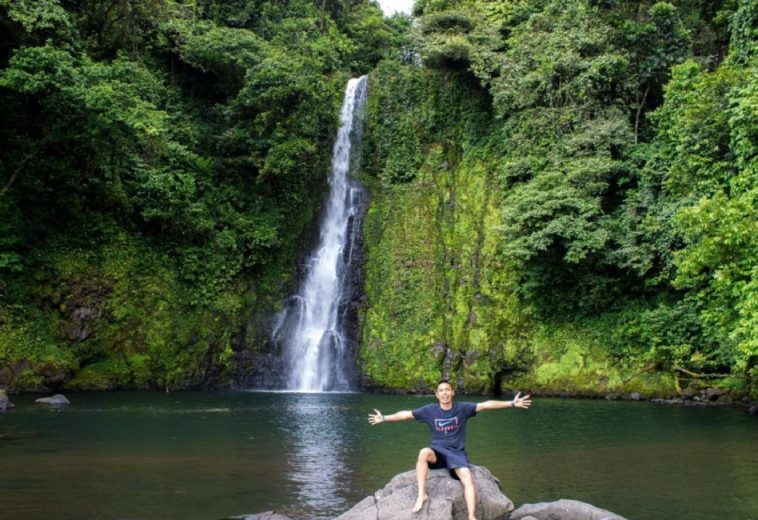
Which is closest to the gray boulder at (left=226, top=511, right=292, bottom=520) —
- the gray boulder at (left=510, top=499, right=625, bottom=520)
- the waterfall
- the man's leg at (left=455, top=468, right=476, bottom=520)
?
the man's leg at (left=455, top=468, right=476, bottom=520)

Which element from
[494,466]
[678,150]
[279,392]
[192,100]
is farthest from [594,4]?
[494,466]

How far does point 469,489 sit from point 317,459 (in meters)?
5.14

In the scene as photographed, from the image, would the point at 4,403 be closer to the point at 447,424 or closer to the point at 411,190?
the point at 447,424

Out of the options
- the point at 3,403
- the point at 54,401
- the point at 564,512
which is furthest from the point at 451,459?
the point at 54,401

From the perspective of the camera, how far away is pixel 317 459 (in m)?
11.5

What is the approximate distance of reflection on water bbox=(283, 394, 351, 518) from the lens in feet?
29.1

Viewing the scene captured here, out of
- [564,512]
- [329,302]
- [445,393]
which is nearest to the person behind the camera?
[445,393]

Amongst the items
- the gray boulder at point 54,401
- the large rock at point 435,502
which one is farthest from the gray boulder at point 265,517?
the gray boulder at point 54,401

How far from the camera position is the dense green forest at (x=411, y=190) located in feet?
64.2

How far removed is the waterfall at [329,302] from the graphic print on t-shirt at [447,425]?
17751mm

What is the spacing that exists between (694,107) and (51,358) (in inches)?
816

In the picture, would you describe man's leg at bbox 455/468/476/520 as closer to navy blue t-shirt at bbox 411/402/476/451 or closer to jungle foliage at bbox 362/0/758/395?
navy blue t-shirt at bbox 411/402/476/451

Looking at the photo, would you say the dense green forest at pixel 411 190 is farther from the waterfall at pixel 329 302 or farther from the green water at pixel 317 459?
the green water at pixel 317 459

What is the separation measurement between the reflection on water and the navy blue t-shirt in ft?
6.33
